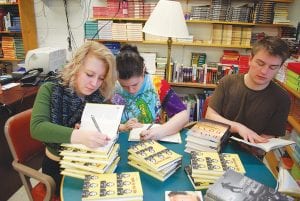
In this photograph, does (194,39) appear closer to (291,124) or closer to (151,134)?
(291,124)

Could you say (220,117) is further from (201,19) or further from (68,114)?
(201,19)

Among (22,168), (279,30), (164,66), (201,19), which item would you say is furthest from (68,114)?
(279,30)

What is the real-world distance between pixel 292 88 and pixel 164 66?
1475 millimetres

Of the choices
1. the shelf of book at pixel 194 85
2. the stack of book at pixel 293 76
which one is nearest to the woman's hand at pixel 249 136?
the stack of book at pixel 293 76

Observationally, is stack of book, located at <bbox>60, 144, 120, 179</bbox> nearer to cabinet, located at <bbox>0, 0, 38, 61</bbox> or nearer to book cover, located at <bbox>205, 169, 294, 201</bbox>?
book cover, located at <bbox>205, 169, 294, 201</bbox>

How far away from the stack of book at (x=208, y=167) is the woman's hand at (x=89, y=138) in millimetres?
400

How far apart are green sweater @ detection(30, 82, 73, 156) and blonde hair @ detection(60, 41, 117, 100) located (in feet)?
0.35

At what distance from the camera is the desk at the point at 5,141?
216 cm

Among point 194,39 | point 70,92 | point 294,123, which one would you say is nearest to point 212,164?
point 70,92

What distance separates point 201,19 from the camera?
3074 mm

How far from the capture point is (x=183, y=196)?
1005mm

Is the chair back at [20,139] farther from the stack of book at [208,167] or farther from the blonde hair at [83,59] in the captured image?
the stack of book at [208,167]

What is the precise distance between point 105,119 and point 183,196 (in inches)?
18.5

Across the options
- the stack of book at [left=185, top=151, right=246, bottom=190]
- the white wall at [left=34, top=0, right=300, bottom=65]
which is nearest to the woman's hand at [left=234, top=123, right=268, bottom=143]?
the stack of book at [left=185, top=151, right=246, bottom=190]
